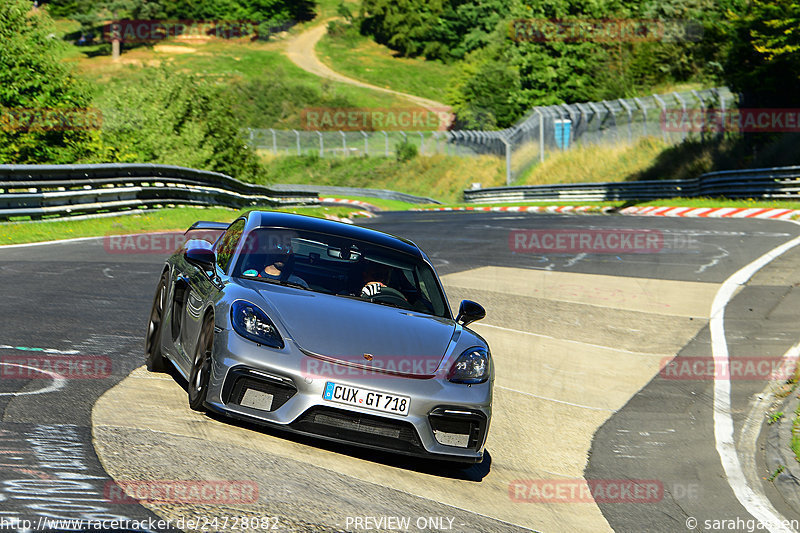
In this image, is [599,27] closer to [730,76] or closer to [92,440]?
[730,76]

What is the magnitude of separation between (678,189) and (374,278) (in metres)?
32.4

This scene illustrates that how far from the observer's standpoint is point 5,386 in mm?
6496

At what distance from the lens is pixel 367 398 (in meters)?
5.75

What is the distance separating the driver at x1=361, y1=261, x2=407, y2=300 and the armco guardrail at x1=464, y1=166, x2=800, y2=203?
25580 mm

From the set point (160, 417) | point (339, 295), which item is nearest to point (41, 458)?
point (160, 417)

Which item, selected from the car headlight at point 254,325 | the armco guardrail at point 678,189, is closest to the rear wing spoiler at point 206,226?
the car headlight at point 254,325

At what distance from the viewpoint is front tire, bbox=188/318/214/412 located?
604 centimetres

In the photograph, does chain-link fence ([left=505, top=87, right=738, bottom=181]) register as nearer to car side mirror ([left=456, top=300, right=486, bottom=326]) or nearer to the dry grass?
the dry grass

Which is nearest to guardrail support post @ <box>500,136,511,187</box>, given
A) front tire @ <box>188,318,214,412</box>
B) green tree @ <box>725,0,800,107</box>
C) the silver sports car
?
green tree @ <box>725,0,800,107</box>

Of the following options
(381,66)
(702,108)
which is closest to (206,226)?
(702,108)

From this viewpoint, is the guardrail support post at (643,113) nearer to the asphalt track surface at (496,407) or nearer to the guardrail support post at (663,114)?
the guardrail support post at (663,114)

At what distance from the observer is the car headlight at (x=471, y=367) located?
622cm

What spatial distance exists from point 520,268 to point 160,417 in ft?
35.0

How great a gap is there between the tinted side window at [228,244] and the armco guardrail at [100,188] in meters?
11.5
